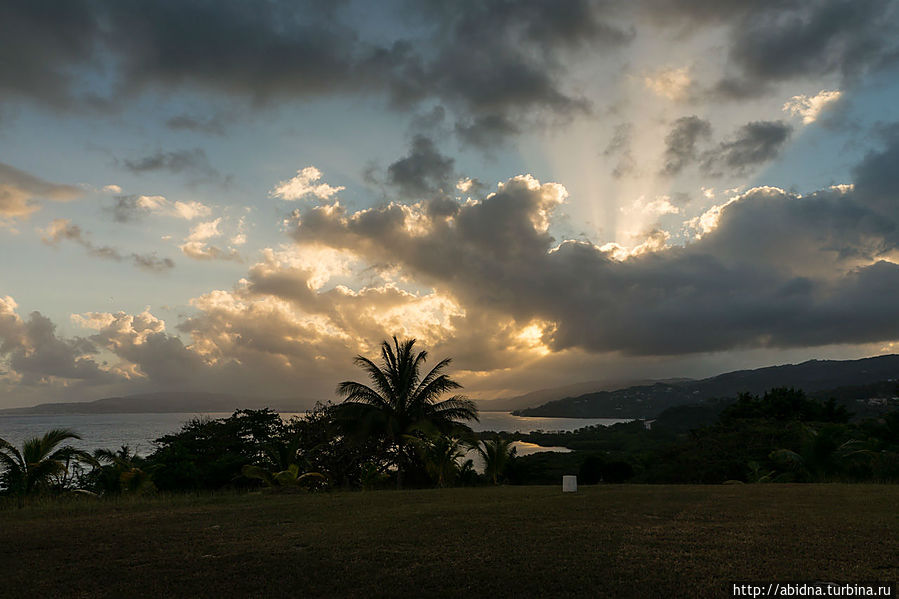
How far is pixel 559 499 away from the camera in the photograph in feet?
45.1

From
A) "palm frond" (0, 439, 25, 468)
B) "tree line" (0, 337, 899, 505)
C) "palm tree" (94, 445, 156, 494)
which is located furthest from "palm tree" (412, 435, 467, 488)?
"palm frond" (0, 439, 25, 468)

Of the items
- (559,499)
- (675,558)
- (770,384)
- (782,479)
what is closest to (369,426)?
(559,499)

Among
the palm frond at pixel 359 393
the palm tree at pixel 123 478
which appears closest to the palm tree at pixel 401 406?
the palm frond at pixel 359 393

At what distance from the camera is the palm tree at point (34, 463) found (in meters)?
18.0

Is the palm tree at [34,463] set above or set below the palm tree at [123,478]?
above

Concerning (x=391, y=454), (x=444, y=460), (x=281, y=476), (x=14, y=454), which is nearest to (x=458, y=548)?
(x=281, y=476)

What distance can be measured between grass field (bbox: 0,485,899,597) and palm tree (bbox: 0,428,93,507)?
5870 millimetres

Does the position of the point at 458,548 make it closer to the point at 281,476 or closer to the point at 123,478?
the point at 281,476

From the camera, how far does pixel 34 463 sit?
1827 centimetres

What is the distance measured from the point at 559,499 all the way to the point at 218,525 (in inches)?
314

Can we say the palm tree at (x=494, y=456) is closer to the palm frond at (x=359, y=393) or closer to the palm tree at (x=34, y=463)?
the palm frond at (x=359, y=393)

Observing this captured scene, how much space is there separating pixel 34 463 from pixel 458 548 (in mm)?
Answer: 17540

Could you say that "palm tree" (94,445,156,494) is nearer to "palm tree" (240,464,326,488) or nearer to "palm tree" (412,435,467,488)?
"palm tree" (240,464,326,488)

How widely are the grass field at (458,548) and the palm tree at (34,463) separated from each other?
5.87 m
